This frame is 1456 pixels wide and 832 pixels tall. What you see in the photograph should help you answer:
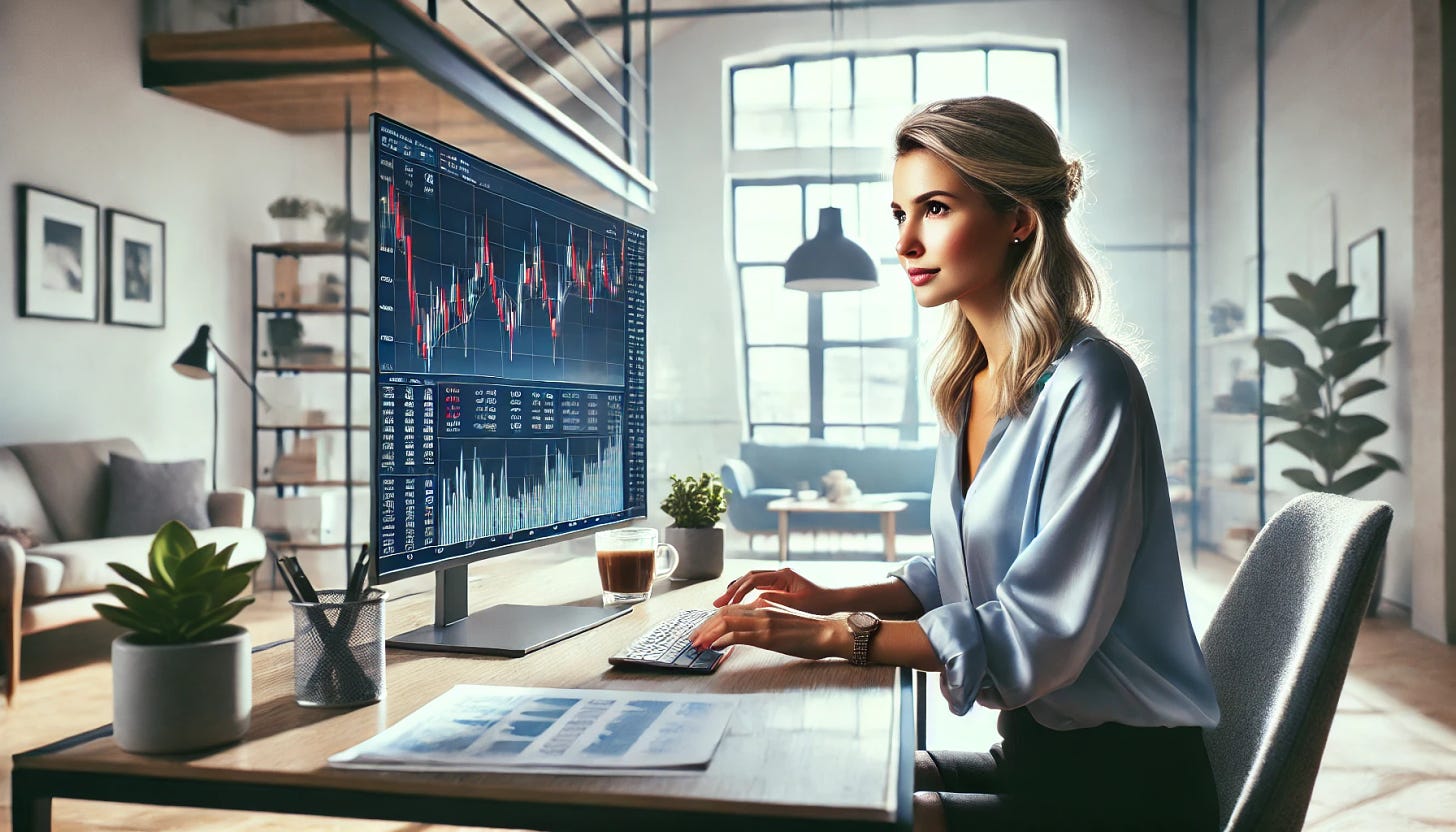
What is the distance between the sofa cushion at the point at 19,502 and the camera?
426cm

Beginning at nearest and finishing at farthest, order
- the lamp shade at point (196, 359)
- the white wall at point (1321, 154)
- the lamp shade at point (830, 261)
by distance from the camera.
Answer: the white wall at point (1321, 154)
the lamp shade at point (196, 359)
the lamp shade at point (830, 261)

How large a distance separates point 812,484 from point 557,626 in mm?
6365

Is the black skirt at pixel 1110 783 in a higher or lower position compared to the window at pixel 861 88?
lower

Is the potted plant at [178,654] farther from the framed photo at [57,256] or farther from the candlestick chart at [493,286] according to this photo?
the framed photo at [57,256]

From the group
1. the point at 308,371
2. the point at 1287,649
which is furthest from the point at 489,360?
the point at 308,371

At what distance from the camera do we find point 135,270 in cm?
524

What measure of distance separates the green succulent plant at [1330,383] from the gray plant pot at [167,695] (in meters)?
5.35

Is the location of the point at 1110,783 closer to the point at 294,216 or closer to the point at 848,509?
the point at 848,509

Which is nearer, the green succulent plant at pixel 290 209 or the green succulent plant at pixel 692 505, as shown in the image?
the green succulent plant at pixel 692 505

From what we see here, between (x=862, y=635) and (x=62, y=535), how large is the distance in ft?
15.6

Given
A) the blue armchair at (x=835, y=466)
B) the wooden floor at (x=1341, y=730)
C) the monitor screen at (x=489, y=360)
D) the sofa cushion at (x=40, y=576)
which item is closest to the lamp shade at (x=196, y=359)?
the wooden floor at (x=1341, y=730)

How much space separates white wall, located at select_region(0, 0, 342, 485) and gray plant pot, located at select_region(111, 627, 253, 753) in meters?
4.73

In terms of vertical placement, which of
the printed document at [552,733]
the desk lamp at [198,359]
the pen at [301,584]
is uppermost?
the desk lamp at [198,359]

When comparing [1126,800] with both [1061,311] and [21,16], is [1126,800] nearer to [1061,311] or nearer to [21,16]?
[1061,311]
